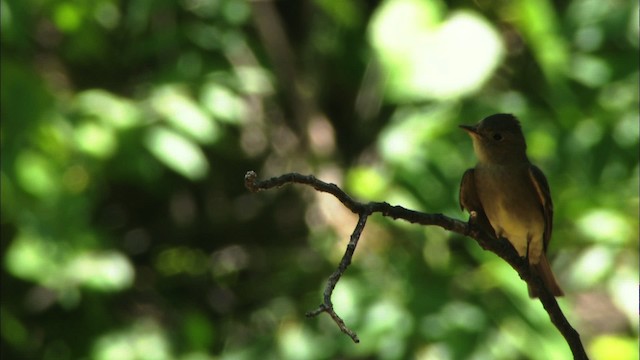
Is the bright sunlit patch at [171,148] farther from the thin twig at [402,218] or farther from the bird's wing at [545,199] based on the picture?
the thin twig at [402,218]

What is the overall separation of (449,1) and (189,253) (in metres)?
2.14

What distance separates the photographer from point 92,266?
490 cm

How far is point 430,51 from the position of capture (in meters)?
4.42

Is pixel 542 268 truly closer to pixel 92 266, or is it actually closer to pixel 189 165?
pixel 189 165

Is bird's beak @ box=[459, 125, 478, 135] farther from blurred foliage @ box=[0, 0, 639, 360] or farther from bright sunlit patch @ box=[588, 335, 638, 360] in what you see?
bright sunlit patch @ box=[588, 335, 638, 360]

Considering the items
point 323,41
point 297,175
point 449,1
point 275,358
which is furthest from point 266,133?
point 297,175

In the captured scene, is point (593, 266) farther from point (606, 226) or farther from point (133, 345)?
point (133, 345)

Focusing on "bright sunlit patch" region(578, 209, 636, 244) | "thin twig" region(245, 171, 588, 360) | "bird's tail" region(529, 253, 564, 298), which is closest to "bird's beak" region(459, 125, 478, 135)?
"bird's tail" region(529, 253, 564, 298)

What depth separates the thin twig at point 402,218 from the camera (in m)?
1.92

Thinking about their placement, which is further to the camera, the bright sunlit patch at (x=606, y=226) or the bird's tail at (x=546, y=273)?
the bright sunlit patch at (x=606, y=226)

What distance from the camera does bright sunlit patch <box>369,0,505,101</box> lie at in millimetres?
4383

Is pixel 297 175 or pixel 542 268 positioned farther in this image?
pixel 542 268

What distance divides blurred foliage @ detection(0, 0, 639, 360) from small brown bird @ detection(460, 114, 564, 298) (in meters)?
0.26

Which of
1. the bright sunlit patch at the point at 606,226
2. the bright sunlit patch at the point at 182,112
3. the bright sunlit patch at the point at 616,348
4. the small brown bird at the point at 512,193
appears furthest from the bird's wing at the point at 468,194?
the bright sunlit patch at the point at 616,348
